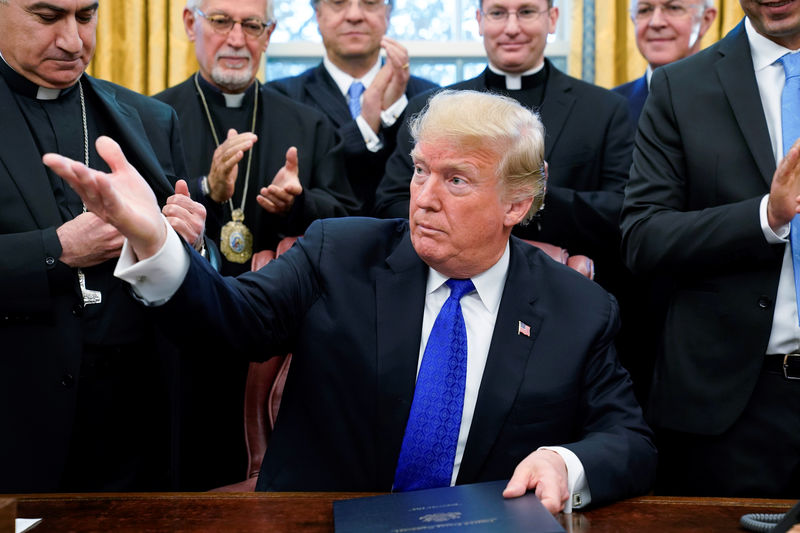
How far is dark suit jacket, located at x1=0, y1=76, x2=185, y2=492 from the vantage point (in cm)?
229

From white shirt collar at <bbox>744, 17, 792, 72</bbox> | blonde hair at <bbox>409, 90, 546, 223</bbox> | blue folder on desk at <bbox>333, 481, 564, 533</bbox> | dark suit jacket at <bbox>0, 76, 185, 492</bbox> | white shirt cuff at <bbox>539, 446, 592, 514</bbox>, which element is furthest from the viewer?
white shirt collar at <bbox>744, 17, 792, 72</bbox>

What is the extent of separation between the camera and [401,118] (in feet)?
12.4

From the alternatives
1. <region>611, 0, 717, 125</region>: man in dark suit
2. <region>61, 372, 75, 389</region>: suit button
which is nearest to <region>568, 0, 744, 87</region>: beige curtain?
<region>611, 0, 717, 125</region>: man in dark suit

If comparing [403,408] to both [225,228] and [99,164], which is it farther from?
[225,228]

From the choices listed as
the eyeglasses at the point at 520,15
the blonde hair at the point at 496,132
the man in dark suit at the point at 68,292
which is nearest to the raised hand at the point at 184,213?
the man in dark suit at the point at 68,292

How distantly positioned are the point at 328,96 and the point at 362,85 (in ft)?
0.51

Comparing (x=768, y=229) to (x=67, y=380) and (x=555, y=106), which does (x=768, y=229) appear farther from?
(x=67, y=380)

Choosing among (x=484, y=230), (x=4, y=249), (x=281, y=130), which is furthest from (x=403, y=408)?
(x=281, y=130)

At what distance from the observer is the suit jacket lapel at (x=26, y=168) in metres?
2.40

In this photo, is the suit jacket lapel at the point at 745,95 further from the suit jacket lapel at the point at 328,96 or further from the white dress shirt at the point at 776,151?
the suit jacket lapel at the point at 328,96

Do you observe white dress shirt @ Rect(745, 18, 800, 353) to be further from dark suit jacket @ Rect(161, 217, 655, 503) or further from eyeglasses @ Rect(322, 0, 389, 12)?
eyeglasses @ Rect(322, 0, 389, 12)

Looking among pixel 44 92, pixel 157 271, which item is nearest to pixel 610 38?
pixel 44 92

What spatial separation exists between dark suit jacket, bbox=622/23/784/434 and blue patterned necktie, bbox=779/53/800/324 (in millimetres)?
43

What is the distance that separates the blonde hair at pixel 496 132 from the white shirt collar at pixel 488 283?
0.18 meters
